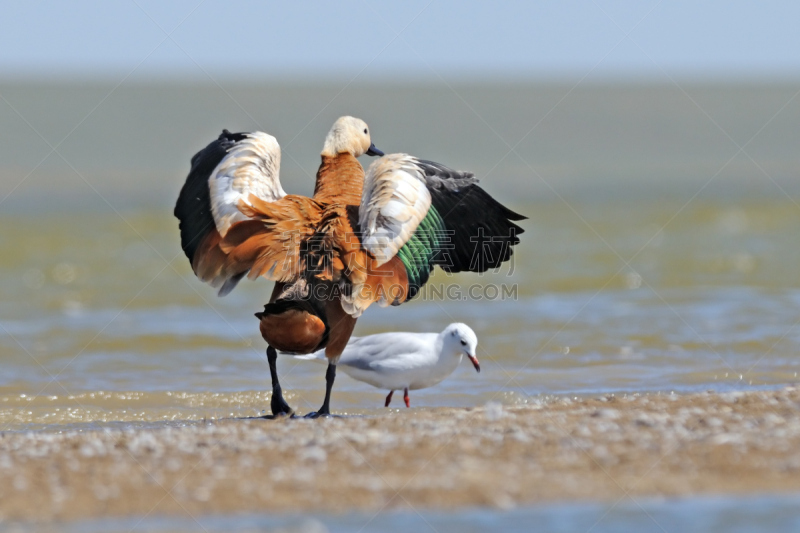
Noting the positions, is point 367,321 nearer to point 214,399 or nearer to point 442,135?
point 214,399

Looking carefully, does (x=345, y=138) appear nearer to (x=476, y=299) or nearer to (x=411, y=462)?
(x=411, y=462)

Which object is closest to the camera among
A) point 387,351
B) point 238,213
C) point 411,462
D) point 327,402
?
point 411,462

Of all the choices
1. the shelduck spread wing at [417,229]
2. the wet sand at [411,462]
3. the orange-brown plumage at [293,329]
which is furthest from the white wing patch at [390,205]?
the wet sand at [411,462]

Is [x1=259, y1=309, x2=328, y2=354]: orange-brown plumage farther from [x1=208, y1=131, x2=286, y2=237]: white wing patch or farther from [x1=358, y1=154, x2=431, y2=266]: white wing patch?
[x1=208, y1=131, x2=286, y2=237]: white wing patch

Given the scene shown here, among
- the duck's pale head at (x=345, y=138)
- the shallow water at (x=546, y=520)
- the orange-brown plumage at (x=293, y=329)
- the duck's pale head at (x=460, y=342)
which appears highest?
the duck's pale head at (x=345, y=138)

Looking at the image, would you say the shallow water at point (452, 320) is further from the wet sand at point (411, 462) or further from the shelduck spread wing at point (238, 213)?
the wet sand at point (411, 462)

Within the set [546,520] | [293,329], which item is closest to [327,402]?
[293,329]

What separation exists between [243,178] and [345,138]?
1.07 meters

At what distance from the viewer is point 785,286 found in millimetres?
15867

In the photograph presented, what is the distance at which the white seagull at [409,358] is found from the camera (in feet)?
30.3

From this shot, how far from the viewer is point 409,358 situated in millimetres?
9258

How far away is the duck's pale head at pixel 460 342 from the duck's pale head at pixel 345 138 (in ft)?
5.63

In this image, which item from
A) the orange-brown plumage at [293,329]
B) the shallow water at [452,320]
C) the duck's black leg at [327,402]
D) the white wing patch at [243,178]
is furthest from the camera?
the shallow water at [452,320]

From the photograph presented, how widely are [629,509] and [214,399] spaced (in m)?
5.48
